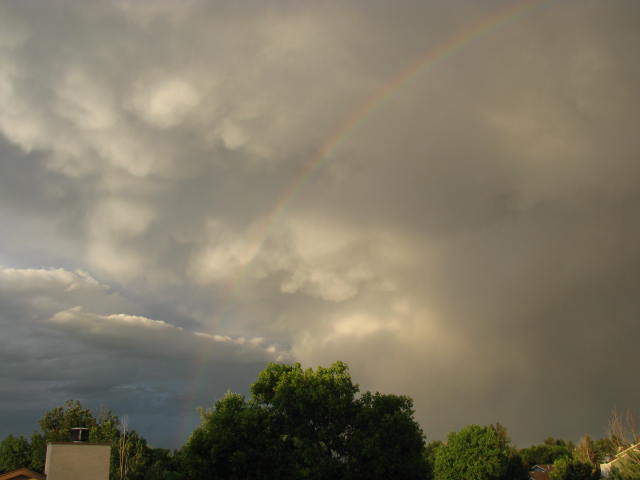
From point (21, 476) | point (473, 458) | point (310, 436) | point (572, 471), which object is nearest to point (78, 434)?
point (310, 436)

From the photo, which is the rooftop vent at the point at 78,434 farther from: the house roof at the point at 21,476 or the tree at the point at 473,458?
the tree at the point at 473,458

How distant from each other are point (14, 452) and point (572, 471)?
3764 inches

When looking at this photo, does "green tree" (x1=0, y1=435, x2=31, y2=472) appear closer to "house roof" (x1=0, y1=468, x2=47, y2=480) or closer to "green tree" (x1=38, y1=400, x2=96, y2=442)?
"green tree" (x1=38, y1=400, x2=96, y2=442)

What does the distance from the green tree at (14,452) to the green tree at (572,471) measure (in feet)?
291

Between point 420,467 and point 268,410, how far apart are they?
11085mm

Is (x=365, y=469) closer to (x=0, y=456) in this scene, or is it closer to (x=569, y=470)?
(x=569, y=470)

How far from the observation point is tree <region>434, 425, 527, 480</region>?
275 feet

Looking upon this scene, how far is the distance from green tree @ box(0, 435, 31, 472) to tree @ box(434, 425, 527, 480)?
71.7m

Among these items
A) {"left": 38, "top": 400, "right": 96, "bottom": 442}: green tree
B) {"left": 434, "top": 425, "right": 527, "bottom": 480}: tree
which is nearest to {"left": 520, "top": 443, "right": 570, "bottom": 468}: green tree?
{"left": 434, "top": 425, "right": 527, "bottom": 480}: tree

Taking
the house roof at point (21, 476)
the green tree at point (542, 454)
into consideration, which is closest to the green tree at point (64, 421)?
the house roof at point (21, 476)

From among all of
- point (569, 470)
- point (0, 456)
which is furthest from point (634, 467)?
point (0, 456)

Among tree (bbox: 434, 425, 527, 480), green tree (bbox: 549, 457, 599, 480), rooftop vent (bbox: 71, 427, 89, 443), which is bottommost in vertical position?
green tree (bbox: 549, 457, 599, 480)

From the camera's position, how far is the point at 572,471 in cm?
8888

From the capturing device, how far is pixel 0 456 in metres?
104
